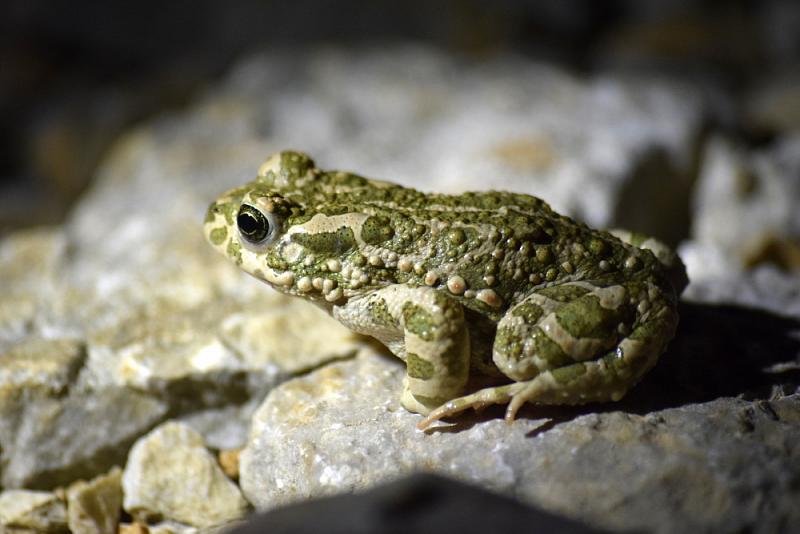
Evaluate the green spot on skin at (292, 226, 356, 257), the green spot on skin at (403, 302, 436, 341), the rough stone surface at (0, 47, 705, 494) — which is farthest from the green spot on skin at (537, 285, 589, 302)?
the rough stone surface at (0, 47, 705, 494)

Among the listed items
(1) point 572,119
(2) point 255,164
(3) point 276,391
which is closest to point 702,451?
(3) point 276,391

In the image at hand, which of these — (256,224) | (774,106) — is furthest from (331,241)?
(774,106)

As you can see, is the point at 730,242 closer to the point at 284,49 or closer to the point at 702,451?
the point at 702,451

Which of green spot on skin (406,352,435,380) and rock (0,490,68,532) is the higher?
green spot on skin (406,352,435,380)

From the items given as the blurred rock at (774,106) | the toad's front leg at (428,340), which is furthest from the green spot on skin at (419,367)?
the blurred rock at (774,106)

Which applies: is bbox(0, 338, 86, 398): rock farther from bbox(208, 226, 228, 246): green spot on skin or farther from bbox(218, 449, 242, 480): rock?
bbox(208, 226, 228, 246): green spot on skin

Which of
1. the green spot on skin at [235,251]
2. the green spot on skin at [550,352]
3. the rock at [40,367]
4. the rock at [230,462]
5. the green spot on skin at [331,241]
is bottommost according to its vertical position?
the rock at [230,462]

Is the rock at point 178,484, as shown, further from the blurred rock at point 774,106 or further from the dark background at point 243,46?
the blurred rock at point 774,106
